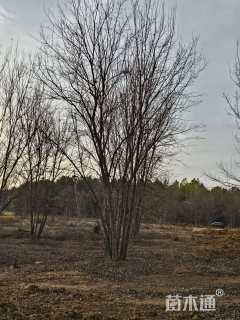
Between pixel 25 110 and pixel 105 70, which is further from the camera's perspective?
pixel 25 110

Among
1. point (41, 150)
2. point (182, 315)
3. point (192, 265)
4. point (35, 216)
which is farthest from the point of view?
point (35, 216)

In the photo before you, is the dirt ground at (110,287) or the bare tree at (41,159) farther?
the bare tree at (41,159)

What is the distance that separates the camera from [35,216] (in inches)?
770

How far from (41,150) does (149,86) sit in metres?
7.56

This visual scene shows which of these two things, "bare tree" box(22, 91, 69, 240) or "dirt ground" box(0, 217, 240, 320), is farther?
"bare tree" box(22, 91, 69, 240)

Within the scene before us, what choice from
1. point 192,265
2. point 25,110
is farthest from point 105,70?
point 192,265

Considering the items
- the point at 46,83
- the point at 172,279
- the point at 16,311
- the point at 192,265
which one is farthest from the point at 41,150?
the point at 16,311

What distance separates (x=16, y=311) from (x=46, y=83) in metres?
6.61

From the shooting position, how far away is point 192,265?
410 inches

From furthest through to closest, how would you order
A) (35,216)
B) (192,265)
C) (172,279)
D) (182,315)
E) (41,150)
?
1. (35,216)
2. (41,150)
3. (192,265)
4. (172,279)
5. (182,315)

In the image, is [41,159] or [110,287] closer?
[110,287]

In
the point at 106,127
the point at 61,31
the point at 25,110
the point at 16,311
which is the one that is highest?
the point at 61,31

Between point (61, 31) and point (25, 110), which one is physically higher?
point (61, 31)

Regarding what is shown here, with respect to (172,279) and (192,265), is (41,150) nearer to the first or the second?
(192,265)
